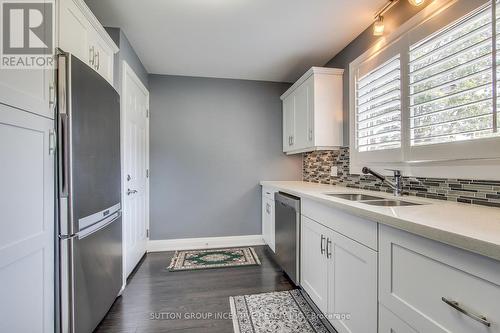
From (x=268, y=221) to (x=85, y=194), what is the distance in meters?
2.13

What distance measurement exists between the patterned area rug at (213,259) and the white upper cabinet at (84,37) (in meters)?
2.03

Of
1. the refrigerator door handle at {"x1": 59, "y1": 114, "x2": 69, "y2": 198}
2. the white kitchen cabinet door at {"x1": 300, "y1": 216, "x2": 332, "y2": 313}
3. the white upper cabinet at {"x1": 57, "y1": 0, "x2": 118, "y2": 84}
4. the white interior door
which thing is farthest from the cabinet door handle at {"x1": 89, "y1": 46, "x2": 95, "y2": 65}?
the white kitchen cabinet door at {"x1": 300, "y1": 216, "x2": 332, "y2": 313}

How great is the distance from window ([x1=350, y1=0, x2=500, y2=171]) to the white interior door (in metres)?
2.24

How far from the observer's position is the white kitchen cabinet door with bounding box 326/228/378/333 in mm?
1170

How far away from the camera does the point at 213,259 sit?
2834 millimetres

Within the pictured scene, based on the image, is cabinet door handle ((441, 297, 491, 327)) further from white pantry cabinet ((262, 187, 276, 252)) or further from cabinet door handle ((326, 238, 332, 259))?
white pantry cabinet ((262, 187, 276, 252))

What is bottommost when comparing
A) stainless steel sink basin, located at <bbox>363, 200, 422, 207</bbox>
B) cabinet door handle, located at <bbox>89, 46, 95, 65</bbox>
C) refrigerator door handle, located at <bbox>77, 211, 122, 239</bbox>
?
refrigerator door handle, located at <bbox>77, 211, 122, 239</bbox>

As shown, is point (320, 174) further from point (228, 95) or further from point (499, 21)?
point (499, 21)

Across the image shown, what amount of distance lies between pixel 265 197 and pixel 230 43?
192 centimetres

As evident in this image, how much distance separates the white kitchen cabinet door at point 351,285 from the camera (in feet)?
3.84

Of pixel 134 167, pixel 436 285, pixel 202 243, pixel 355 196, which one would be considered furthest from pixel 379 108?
pixel 202 243

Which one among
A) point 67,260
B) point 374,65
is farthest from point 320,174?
point 67,260

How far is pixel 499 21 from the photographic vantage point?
108 cm

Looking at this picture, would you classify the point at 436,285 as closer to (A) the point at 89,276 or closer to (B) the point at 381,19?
(A) the point at 89,276
